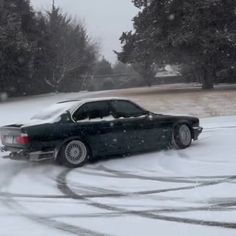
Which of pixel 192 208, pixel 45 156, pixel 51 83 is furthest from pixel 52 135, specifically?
pixel 51 83

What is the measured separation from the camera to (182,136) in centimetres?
1241

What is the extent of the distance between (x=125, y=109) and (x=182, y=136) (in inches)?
64.1

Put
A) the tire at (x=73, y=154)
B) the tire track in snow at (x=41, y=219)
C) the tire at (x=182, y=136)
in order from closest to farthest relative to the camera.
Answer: the tire track in snow at (x=41, y=219), the tire at (x=73, y=154), the tire at (x=182, y=136)

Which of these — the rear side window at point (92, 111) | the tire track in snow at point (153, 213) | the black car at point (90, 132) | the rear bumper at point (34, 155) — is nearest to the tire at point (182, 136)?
the black car at point (90, 132)

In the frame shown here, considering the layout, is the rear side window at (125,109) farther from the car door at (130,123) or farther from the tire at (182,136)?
the tire at (182,136)

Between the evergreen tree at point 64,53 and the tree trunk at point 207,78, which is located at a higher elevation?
the evergreen tree at point 64,53

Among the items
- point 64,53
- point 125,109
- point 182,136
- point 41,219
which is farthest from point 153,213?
point 64,53

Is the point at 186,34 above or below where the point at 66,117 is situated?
above

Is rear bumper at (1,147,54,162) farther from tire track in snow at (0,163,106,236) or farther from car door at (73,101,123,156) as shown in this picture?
tire track in snow at (0,163,106,236)

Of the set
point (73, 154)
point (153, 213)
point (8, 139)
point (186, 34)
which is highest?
point (186, 34)

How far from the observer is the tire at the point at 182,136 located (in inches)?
483

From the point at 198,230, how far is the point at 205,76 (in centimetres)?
Answer: 2837

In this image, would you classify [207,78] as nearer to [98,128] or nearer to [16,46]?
[16,46]

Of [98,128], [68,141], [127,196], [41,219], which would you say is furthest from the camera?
[98,128]
